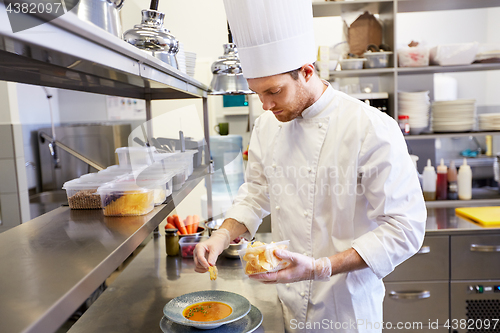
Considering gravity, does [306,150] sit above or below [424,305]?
above

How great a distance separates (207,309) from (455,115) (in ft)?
8.36

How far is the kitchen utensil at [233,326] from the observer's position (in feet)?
4.20

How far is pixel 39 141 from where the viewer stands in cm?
362

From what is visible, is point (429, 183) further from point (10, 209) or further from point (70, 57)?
point (10, 209)

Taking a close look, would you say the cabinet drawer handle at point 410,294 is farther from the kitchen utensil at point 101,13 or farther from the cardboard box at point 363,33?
the kitchen utensil at point 101,13

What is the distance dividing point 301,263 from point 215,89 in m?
1.07

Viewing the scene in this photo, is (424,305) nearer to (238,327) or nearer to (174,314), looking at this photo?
(238,327)

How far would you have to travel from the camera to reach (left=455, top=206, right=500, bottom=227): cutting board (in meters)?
2.55

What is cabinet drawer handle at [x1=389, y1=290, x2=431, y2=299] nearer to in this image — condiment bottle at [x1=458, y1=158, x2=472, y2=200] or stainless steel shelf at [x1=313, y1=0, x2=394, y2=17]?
condiment bottle at [x1=458, y1=158, x2=472, y2=200]

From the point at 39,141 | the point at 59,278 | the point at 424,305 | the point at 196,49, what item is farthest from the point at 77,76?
the point at 196,49

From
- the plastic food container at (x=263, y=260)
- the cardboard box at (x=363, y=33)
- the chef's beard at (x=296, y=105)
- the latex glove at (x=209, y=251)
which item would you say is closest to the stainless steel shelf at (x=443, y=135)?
the cardboard box at (x=363, y=33)

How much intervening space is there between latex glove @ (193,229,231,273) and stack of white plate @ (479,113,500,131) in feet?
8.21

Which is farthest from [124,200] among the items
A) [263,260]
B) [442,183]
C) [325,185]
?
[442,183]

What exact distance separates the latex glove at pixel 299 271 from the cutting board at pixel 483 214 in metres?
1.83
